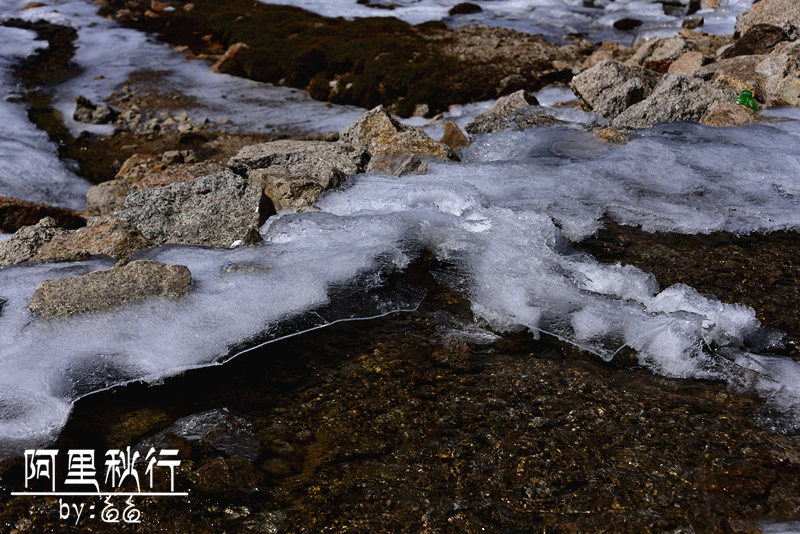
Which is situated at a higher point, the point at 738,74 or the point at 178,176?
the point at 738,74

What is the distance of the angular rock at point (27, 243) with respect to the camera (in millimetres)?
5029

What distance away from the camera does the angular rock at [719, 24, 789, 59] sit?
907 centimetres

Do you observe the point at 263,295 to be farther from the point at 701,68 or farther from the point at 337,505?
the point at 701,68

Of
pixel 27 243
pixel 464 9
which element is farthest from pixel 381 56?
pixel 27 243

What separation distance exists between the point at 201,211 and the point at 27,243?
1.59 m

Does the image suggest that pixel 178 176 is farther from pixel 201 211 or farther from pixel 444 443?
pixel 444 443

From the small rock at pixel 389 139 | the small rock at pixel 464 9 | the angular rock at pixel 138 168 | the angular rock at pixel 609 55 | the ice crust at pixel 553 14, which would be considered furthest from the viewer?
the small rock at pixel 464 9

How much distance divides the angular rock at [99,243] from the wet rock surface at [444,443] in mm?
2053

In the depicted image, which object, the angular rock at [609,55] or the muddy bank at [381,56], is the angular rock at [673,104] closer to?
the muddy bank at [381,56]

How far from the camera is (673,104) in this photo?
7324 millimetres

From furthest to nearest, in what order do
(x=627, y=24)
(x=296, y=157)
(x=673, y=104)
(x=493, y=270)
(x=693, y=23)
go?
1. (x=627, y=24)
2. (x=693, y=23)
3. (x=673, y=104)
4. (x=296, y=157)
5. (x=493, y=270)

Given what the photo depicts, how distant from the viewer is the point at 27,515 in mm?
2445

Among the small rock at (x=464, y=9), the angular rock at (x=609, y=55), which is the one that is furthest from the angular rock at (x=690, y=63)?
the small rock at (x=464, y=9)

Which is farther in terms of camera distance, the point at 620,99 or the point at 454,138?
the point at 454,138
